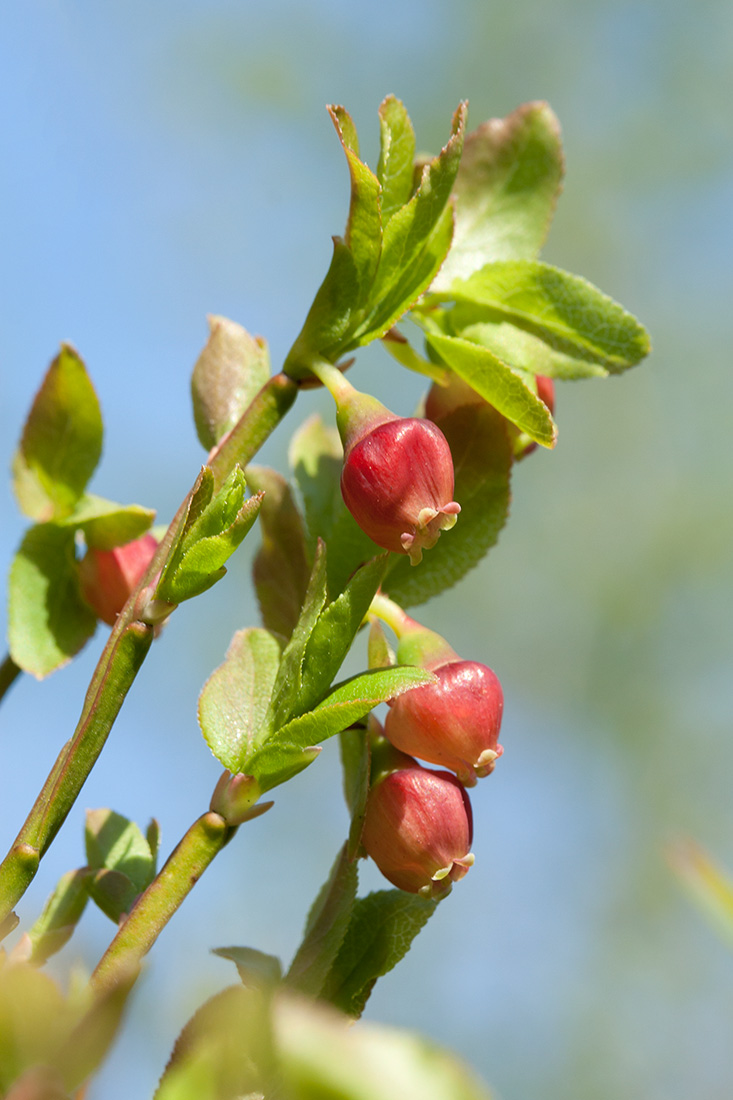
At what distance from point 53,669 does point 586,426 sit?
673 cm

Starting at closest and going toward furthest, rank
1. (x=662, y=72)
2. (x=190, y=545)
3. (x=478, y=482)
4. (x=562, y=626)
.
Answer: (x=190, y=545), (x=478, y=482), (x=562, y=626), (x=662, y=72)

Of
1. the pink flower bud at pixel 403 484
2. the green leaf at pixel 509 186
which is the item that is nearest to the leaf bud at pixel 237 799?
the pink flower bud at pixel 403 484

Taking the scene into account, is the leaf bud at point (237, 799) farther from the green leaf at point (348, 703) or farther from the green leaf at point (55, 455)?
the green leaf at point (55, 455)

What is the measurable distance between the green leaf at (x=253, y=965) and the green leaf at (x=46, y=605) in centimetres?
20

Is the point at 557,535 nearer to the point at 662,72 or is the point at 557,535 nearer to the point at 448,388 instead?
the point at 662,72

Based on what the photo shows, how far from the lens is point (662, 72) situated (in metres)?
7.01

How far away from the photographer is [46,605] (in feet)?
2.17

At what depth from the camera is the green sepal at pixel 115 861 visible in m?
0.51

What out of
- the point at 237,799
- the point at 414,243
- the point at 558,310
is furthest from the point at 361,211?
the point at 237,799

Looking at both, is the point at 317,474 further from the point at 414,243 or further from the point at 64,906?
the point at 64,906

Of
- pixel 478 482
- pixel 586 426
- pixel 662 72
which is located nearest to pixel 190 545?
pixel 478 482

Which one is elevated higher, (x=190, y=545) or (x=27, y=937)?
(x=190, y=545)

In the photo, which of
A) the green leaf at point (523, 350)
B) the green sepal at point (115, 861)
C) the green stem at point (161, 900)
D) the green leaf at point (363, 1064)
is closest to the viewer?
the green leaf at point (363, 1064)

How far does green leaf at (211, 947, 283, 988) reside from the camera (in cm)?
48
